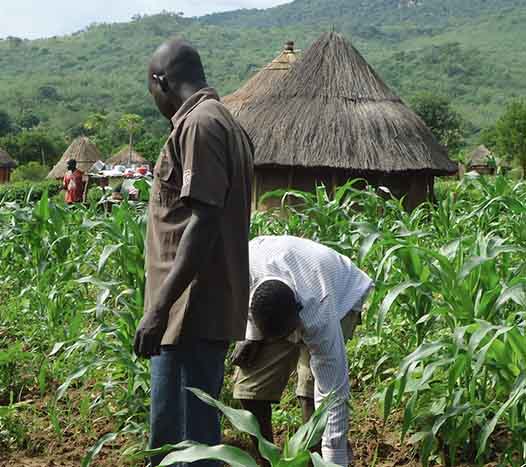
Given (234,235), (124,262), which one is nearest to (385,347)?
(124,262)

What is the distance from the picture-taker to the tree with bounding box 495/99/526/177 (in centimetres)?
3619

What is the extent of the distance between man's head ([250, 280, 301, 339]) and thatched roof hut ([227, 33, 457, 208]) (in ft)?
30.0

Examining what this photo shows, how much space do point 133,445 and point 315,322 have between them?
93 centimetres

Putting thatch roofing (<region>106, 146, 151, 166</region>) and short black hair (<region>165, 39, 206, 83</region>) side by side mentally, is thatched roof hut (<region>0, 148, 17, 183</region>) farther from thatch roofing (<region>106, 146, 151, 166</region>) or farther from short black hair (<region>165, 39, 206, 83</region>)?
short black hair (<region>165, 39, 206, 83</region>)

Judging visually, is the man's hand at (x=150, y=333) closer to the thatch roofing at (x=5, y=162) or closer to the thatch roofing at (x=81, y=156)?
the thatch roofing at (x=81, y=156)

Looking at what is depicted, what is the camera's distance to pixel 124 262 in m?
3.33

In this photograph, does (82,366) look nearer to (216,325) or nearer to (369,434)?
(216,325)

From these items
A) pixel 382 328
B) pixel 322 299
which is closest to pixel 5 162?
pixel 382 328

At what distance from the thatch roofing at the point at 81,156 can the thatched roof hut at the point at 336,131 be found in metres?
24.4

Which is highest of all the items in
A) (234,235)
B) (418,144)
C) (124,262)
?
(234,235)

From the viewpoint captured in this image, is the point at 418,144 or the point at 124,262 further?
the point at 418,144

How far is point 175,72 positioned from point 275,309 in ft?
2.34

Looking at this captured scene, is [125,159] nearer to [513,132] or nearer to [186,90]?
[513,132]

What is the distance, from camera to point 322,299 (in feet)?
8.23
